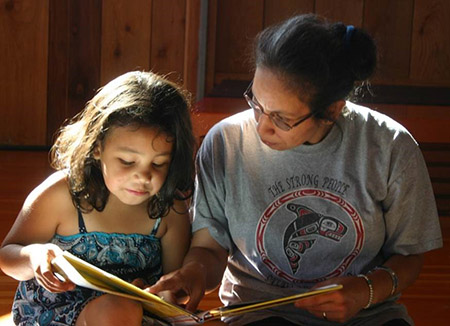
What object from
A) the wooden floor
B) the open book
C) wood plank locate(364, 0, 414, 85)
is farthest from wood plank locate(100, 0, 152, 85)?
the open book

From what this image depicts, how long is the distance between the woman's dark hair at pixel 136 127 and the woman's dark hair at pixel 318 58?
222mm

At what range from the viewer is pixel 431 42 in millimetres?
4703

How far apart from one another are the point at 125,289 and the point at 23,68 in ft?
12.4

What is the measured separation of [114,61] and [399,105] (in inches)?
70.5

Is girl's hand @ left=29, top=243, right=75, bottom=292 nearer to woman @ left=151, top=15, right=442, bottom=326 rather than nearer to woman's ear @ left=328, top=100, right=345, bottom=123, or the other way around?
woman @ left=151, top=15, right=442, bottom=326

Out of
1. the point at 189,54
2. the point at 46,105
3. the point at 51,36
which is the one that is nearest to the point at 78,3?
the point at 51,36

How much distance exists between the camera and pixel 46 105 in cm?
497

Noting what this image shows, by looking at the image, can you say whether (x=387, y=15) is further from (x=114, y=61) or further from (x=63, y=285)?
(x=63, y=285)

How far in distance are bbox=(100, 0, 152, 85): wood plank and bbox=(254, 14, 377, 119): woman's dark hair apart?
3395mm

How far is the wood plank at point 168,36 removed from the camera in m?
4.95

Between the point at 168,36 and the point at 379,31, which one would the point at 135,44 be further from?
the point at 379,31

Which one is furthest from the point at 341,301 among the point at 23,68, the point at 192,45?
the point at 23,68

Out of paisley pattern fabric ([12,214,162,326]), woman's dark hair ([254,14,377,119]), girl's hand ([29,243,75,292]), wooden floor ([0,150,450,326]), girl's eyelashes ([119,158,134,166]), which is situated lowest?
wooden floor ([0,150,450,326])

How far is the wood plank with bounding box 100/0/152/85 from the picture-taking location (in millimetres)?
4930
